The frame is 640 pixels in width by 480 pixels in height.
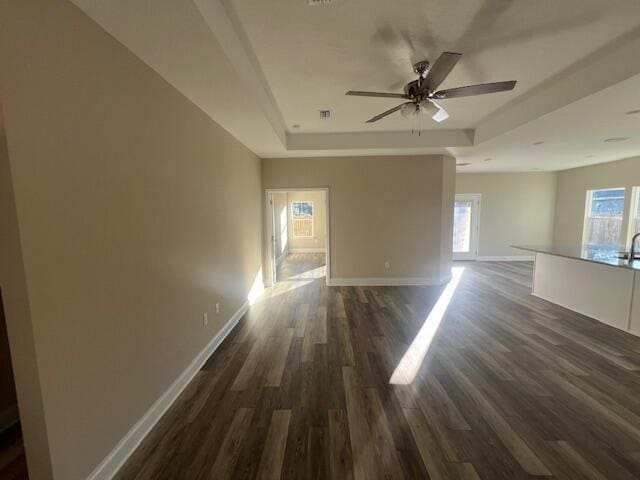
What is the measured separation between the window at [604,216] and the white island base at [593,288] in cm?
295

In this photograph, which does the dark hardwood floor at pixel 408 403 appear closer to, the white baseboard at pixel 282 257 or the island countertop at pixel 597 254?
the island countertop at pixel 597 254

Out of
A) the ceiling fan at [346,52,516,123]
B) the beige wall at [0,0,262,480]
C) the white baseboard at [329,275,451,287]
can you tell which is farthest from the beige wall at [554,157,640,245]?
the beige wall at [0,0,262,480]

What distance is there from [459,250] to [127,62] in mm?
8147

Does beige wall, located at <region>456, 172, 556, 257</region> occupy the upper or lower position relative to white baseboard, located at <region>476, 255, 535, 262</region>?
upper

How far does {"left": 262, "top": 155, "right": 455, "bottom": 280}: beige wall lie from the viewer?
5207mm

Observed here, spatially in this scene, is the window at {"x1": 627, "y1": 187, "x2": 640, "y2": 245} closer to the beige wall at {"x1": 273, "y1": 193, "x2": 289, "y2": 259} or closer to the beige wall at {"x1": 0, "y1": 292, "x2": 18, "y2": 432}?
the beige wall at {"x1": 273, "y1": 193, "x2": 289, "y2": 259}

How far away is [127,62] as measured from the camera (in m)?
1.67

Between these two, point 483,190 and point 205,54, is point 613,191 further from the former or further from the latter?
point 205,54

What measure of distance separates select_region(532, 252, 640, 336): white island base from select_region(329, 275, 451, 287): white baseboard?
1639 mm

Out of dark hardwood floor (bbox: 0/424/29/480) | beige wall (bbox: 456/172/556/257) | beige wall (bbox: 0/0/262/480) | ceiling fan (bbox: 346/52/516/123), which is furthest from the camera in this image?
beige wall (bbox: 456/172/556/257)

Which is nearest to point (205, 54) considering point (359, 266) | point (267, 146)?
point (267, 146)

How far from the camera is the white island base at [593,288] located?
125 inches

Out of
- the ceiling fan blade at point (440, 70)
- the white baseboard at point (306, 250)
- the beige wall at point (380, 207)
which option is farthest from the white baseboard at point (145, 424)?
the white baseboard at point (306, 250)

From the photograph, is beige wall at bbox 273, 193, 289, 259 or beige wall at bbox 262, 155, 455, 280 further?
beige wall at bbox 273, 193, 289, 259
